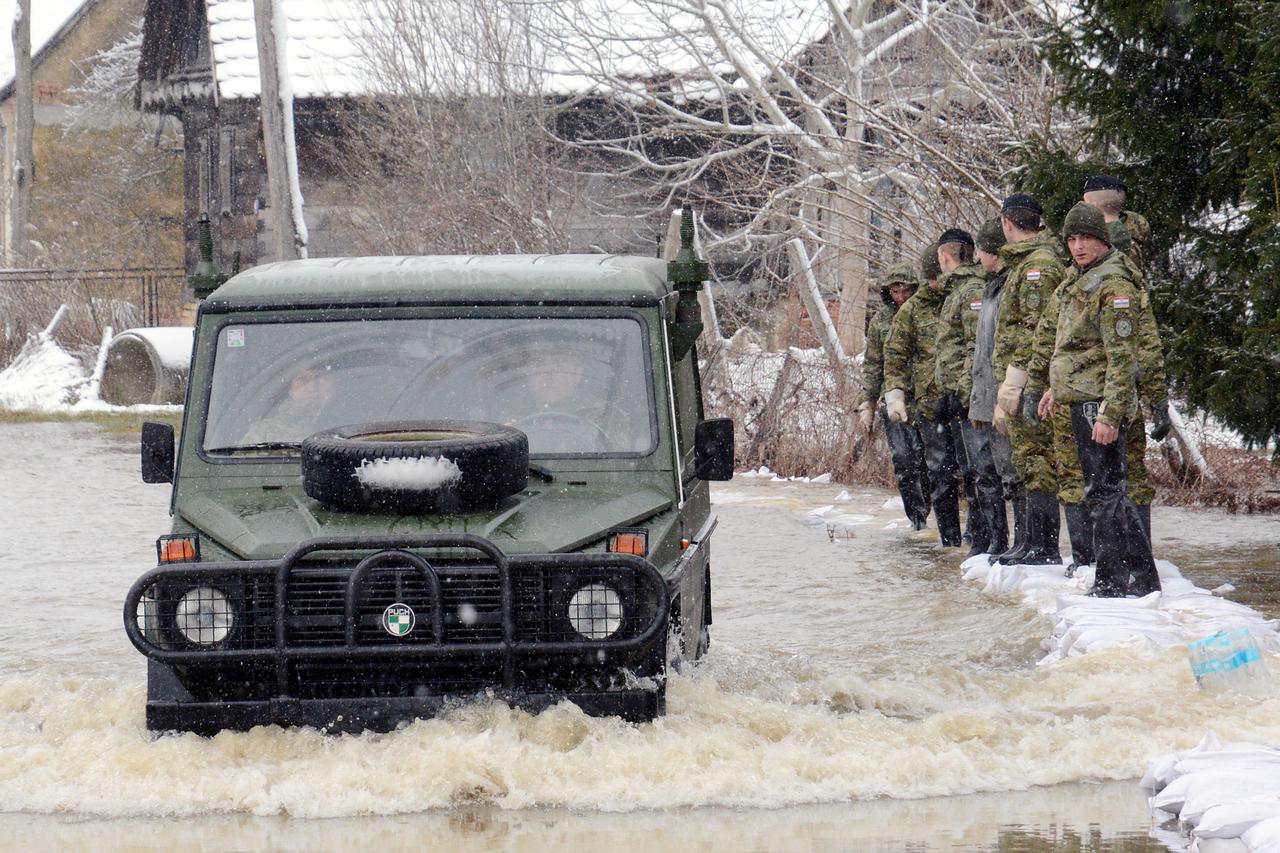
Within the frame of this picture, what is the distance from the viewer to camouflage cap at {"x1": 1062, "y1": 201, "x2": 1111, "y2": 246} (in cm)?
896

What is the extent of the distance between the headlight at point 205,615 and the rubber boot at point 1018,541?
5.99m

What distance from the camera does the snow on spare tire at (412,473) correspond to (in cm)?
589

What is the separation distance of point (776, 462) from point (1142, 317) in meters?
8.35

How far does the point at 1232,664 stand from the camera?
6.93 metres

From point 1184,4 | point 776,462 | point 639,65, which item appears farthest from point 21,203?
point 1184,4

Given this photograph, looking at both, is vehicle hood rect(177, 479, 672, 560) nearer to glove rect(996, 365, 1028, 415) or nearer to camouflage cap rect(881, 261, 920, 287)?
glove rect(996, 365, 1028, 415)

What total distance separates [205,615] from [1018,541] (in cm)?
638

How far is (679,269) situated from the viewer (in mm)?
7133

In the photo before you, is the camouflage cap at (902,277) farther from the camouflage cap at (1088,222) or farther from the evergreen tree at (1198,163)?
the camouflage cap at (1088,222)

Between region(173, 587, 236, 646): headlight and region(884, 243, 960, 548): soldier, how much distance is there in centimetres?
722

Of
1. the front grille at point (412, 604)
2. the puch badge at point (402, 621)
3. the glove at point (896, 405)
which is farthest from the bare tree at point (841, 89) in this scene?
the puch badge at point (402, 621)

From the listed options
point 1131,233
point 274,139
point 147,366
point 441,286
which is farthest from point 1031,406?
point 147,366

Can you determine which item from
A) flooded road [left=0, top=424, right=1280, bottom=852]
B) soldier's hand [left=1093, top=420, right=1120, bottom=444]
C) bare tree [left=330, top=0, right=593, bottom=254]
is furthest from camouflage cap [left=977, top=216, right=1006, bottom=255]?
bare tree [left=330, top=0, right=593, bottom=254]

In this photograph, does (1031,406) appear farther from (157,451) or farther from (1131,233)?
(157,451)
